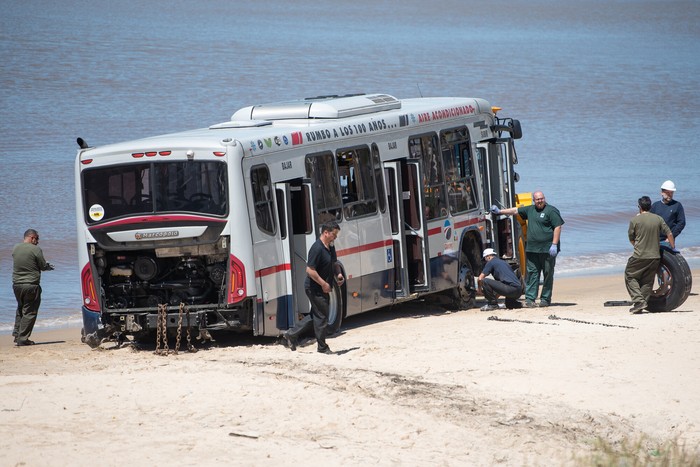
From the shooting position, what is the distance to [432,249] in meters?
17.7

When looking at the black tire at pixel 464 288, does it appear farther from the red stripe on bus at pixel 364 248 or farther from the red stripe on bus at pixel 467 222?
the red stripe on bus at pixel 364 248

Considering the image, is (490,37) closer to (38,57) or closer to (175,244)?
(38,57)

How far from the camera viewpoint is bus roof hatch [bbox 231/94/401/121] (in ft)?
53.9

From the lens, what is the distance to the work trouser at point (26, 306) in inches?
659

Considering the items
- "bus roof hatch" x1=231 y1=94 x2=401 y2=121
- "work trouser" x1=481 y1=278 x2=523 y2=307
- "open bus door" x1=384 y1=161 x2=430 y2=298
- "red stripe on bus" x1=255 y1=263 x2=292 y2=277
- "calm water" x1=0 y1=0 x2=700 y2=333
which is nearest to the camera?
"red stripe on bus" x1=255 y1=263 x2=292 y2=277

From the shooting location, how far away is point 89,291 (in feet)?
48.1

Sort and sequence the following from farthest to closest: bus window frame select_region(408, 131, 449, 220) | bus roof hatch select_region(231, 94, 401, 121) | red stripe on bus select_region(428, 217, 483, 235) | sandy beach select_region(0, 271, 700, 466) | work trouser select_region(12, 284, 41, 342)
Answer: red stripe on bus select_region(428, 217, 483, 235)
bus window frame select_region(408, 131, 449, 220)
work trouser select_region(12, 284, 41, 342)
bus roof hatch select_region(231, 94, 401, 121)
sandy beach select_region(0, 271, 700, 466)

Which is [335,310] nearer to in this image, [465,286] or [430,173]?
[430,173]

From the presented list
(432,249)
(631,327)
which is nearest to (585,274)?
(432,249)

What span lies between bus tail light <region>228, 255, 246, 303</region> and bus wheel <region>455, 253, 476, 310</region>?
5.17m

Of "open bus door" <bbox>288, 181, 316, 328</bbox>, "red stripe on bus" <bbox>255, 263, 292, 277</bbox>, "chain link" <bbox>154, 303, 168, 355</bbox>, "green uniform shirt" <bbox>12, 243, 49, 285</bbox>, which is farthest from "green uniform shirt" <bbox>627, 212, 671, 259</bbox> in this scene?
"green uniform shirt" <bbox>12, 243, 49, 285</bbox>

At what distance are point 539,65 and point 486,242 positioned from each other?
51262mm

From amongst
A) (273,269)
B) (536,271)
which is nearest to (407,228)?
(536,271)

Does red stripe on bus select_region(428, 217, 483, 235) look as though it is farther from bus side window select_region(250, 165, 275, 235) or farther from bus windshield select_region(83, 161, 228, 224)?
bus windshield select_region(83, 161, 228, 224)
